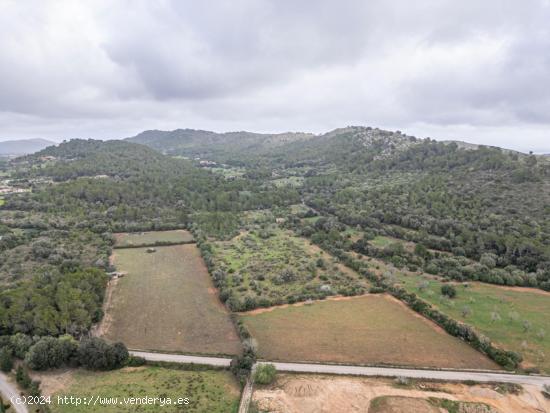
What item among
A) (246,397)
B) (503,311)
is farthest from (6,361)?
(503,311)

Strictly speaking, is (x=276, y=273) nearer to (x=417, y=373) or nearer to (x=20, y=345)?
(x=417, y=373)

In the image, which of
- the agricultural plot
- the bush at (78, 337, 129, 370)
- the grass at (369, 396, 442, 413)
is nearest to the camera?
the grass at (369, 396, 442, 413)

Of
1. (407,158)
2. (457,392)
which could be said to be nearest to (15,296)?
(457,392)

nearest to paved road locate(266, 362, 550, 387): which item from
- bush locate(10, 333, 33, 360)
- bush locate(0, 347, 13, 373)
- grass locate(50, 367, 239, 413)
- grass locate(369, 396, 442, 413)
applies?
grass locate(369, 396, 442, 413)

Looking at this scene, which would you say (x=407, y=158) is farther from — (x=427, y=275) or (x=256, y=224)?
(x=427, y=275)

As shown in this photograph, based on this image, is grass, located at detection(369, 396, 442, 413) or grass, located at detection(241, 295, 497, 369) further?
grass, located at detection(241, 295, 497, 369)

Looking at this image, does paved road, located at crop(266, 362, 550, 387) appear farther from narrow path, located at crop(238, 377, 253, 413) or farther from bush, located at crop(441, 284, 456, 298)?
bush, located at crop(441, 284, 456, 298)
